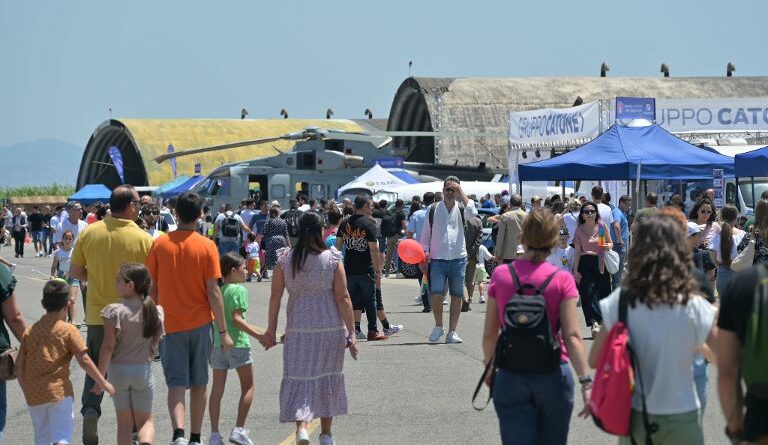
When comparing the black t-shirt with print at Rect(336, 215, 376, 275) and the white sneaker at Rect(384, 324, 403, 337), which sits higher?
the black t-shirt with print at Rect(336, 215, 376, 275)

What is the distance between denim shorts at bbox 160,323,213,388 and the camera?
8.61 m

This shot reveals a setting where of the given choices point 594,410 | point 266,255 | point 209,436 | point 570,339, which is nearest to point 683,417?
point 594,410

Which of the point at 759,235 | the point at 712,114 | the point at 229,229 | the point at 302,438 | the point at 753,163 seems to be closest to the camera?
the point at 302,438

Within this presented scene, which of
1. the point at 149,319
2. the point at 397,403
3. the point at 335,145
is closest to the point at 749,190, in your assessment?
the point at 397,403

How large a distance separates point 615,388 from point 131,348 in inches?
149

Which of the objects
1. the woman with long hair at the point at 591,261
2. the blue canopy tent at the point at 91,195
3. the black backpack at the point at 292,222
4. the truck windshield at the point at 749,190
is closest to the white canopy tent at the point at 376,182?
the truck windshield at the point at 749,190

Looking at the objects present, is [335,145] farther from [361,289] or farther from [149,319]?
[149,319]

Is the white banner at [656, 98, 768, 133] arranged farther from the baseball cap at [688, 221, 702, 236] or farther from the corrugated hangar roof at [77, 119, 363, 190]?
the corrugated hangar roof at [77, 119, 363, 190]

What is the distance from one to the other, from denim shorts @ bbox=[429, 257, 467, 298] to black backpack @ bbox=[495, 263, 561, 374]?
8.55 metres

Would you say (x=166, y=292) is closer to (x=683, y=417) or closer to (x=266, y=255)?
(x=683, y=417)

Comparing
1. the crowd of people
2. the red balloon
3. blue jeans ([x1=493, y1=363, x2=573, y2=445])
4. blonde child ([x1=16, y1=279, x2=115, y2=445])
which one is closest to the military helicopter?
the red balloon

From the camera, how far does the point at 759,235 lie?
33.3ft

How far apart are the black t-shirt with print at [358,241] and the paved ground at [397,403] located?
100cm

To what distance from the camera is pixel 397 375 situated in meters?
12.5
